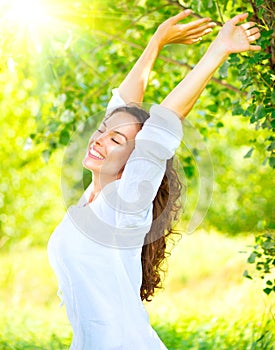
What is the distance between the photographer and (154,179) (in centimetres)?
204

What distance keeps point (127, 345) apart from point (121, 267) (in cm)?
21

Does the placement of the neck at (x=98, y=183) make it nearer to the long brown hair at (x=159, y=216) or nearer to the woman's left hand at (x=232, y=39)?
the long brown hair at (x=159, y=216)

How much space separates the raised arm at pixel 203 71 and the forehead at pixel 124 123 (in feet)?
0.41

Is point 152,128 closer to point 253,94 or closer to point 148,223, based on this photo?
point 148,223

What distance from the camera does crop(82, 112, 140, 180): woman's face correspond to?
2141 millimetres

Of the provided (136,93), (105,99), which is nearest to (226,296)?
(105,99)

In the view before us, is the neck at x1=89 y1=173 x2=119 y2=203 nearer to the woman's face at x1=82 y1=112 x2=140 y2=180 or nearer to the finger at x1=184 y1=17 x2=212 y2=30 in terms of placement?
the woman's face at x1=82 y1=112 x2=140 y2=180

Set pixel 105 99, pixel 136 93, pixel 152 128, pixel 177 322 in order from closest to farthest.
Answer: pixel 152 128 → pixel 136 93 → pixel 105 99 → pixel 177 322

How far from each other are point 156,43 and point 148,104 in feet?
1.16

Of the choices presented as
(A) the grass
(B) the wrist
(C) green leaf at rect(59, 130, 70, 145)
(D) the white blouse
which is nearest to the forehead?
(D) the white blouse

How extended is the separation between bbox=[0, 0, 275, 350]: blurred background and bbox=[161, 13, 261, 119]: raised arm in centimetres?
10

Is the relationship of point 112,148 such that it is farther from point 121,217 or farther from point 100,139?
point 121,217

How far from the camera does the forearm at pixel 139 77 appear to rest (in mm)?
2559

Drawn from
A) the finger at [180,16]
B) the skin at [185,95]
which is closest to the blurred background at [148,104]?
the skin at [185,95]
